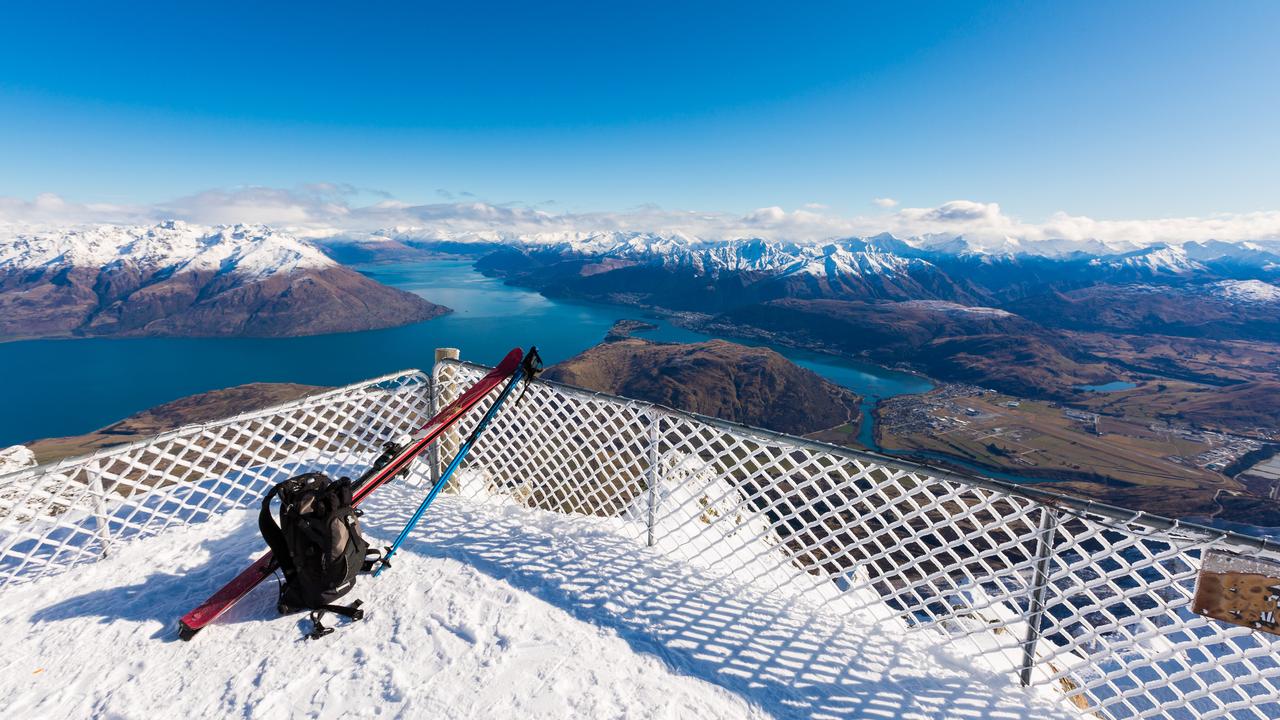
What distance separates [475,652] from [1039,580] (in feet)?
11.6

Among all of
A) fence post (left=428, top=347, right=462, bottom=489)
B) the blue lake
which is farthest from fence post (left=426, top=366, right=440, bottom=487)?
the blue lake

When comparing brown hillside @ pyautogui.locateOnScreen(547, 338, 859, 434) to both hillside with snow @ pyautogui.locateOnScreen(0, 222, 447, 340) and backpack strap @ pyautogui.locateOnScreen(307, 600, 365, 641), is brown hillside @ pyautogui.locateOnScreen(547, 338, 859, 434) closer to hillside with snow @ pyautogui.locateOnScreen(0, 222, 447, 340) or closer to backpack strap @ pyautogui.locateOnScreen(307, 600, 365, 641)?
backpack strap @ pyautogui.locateOnScreen(307, 600, 365, 641)

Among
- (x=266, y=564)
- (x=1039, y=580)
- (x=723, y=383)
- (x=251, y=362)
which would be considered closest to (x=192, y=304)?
(x=251, y=362)

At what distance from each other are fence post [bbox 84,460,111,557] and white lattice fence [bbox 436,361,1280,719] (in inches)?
114

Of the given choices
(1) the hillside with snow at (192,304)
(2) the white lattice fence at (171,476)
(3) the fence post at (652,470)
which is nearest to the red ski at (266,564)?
(2) the white lattice fence at (171,476)

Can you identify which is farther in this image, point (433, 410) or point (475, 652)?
point (433, 410)

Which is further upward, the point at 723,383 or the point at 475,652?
the point at 475,652

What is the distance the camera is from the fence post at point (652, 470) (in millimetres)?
4406

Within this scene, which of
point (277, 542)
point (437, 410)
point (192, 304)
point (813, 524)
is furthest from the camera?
point (192, 304)

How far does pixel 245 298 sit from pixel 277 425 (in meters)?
228

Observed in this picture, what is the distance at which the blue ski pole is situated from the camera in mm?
4054

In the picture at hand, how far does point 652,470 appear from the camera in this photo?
4465 mm

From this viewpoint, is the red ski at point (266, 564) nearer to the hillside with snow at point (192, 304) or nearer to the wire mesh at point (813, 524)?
the wire mesh at point (813, 524)

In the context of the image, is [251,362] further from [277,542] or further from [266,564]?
[277,542]
